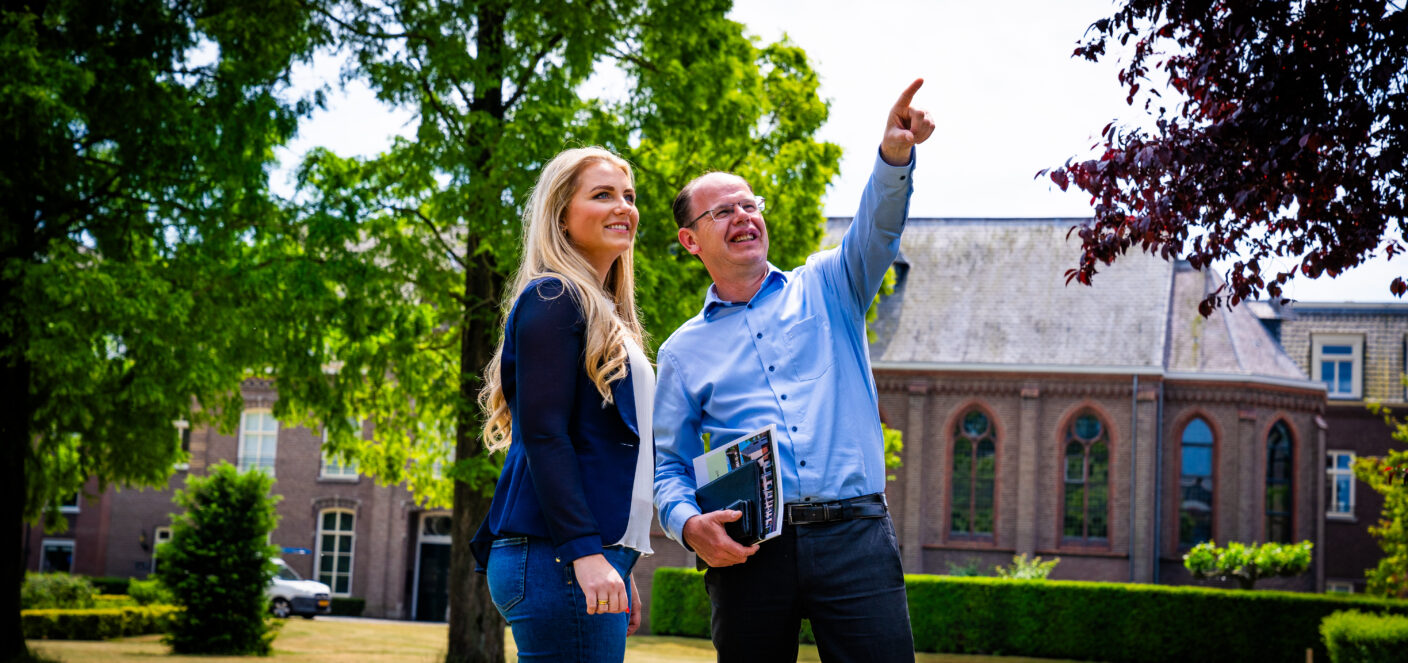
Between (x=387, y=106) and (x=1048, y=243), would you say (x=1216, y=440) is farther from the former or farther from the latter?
(x=387, y=106)

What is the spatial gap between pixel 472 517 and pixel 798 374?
11.4 meters

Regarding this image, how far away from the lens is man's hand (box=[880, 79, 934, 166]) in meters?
3.18

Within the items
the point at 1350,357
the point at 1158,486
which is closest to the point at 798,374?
the point at 1158,486

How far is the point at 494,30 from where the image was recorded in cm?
1326

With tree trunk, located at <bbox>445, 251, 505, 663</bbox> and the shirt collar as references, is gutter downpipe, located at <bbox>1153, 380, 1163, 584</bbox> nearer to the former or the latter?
tree trunk, located at <bbox>445, 251, 505, 663</bbox>

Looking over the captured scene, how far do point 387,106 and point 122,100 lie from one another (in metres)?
2.75

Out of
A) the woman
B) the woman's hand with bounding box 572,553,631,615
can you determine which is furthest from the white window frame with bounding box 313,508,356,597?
the woman's hand with bounding box 572,553,631,615

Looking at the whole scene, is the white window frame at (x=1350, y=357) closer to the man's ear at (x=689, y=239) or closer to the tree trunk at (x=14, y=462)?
the tree trunk at (x=14, y=462)

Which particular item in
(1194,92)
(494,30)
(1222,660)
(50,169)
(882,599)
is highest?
(494,30)

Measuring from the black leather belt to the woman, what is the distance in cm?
58

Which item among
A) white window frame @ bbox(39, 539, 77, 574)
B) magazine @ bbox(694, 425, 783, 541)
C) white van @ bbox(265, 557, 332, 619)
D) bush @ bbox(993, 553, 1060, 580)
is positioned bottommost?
white van @ bbox(265, 557, 332, 619)

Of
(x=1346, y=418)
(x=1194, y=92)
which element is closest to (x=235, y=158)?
(x=1194, y=92)

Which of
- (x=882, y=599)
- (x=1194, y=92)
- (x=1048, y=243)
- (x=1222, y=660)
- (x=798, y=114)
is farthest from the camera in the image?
Answer: (x=1048, y=243)

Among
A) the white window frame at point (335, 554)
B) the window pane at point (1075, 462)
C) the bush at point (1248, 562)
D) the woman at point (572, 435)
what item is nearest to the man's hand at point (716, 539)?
the woman at point (572, 435)
